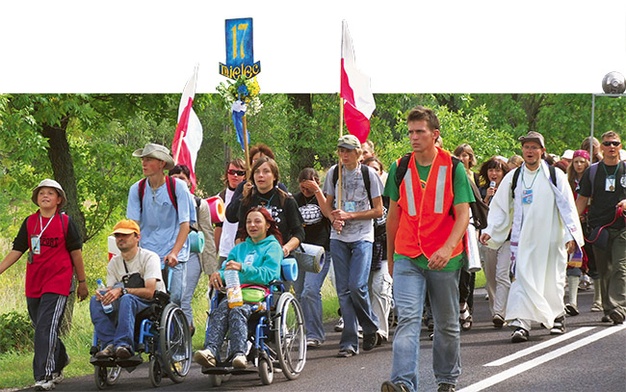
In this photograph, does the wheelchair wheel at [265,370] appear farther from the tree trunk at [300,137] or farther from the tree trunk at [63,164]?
the tree trunk at [300,137]

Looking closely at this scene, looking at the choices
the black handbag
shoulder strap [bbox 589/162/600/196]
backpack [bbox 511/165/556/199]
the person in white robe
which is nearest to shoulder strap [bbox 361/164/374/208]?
the person in white robe

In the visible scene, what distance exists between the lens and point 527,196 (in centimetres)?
1173

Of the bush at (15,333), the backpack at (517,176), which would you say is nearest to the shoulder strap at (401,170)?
the backpack at (517,176)

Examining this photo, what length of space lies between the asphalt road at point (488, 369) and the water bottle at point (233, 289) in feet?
2.08

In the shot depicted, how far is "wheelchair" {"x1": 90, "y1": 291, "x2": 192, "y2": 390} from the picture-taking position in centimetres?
925

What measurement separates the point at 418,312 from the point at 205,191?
29.1 m

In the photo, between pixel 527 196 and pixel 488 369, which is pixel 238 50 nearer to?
pixel 527 196

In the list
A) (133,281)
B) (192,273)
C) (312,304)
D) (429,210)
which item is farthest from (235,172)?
(429,210)

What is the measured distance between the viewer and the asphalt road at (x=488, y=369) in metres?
8.95

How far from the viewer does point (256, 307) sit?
927 centimetres

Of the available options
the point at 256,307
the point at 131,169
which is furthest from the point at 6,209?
the point at 256,307

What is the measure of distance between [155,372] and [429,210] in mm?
→ 2796

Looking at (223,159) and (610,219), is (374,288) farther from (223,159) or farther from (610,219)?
(223,159)

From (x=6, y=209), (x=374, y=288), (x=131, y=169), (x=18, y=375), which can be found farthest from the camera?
(x=6, y=209)
